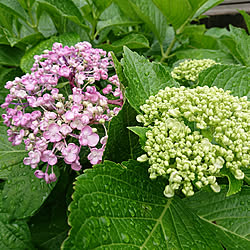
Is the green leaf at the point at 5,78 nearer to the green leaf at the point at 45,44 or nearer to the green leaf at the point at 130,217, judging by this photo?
the green leaf at the point at 45,44

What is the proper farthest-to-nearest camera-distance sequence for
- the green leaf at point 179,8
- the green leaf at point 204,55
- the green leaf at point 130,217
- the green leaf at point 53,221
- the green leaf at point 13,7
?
the green leaf at point 204,55 → the green leaf at point 179,8 → the green leaf at point 13,7 → the green leaf at point 53,221 → the green leaf at point 130,217

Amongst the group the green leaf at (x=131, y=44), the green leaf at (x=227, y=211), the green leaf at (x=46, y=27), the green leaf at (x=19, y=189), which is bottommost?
the green leaf at (x=227, y=211)

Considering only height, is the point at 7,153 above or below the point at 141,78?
below

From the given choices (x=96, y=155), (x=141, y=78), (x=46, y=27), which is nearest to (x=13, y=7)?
(x=46, y=27)

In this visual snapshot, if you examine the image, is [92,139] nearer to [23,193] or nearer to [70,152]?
[70,152]

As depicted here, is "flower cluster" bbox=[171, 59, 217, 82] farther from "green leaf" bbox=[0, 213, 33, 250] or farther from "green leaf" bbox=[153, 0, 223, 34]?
"green leaf" bbox=[0, 213, 33, 250]

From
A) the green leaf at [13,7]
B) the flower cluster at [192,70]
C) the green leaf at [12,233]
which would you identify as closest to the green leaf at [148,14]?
the flower cluster at [192,70]
